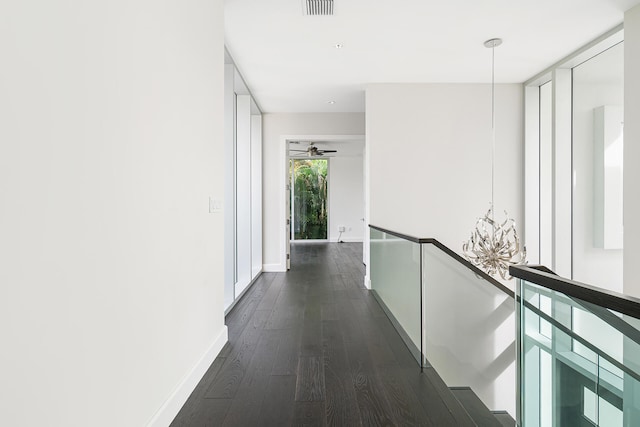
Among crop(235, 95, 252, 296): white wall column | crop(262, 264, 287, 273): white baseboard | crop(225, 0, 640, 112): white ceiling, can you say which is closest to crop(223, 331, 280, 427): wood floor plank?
crop(235, 95, 252, 296): white wall column

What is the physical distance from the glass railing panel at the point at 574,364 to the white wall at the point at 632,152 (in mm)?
2695

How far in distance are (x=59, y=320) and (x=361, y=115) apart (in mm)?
6291

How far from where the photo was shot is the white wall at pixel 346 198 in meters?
11.5

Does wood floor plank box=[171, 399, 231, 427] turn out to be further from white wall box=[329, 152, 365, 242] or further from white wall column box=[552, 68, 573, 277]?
white wall box=[329, 152, 365, 242]

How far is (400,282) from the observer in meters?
3.47

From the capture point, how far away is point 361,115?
6859mm

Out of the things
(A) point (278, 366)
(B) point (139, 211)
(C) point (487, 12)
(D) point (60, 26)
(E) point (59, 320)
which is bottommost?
(A) point (278, 366)

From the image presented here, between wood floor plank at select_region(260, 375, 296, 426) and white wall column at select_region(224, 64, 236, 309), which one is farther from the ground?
white wall column at select_region(224, 64, 236, 309)

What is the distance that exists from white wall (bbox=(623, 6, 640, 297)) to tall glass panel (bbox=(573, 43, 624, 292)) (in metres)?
0.87

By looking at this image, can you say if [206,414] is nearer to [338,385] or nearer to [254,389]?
[254,389]

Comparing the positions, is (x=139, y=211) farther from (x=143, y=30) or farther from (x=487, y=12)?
(x=487, y=12)

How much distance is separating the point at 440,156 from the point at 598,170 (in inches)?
71.7

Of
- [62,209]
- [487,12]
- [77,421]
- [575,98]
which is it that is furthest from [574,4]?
[77,421]

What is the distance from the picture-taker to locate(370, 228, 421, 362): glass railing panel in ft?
9.59
